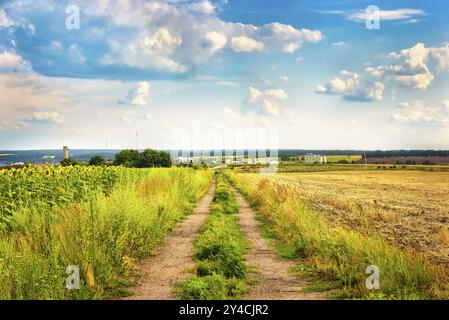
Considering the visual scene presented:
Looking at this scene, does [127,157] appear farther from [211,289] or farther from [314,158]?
[211,289]

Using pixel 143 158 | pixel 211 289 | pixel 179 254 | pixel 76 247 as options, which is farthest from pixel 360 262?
pixel 143 158

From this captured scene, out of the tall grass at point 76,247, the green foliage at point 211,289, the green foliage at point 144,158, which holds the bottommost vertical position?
the green foliage at point 211,289

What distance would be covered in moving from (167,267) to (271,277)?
2.27 meters

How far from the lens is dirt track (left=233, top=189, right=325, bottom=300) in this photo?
8219 millimetres

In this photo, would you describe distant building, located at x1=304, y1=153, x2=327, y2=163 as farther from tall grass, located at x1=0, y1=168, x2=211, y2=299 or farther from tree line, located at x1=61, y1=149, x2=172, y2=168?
tall grass, located at x1=0, y1=168, x2=211, y2=299

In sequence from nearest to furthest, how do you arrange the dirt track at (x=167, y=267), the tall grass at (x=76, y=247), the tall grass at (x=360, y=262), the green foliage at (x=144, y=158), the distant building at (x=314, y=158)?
the tall grass at (x=76, y=247) → the tall grass at (x=360, y=262) → the dirt track at (x=167, y=267) → the green foliage at (x=144, y=158) → the distant building at (x=314, y=158)

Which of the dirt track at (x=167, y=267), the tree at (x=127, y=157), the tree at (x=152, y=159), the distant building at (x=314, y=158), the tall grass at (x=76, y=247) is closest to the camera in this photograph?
Result: the tall grass at (x=76, y=247)

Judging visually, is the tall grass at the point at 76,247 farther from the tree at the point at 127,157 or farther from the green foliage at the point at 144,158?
the green foliage at the point at 144,158

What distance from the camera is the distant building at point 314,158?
126m

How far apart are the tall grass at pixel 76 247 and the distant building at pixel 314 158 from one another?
11520 centimetres

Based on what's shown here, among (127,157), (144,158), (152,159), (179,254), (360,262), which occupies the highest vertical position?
(127,157)

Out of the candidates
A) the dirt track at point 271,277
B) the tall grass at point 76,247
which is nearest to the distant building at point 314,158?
the dirt track at point 271,277

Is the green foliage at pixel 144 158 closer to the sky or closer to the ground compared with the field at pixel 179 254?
closer to the sky

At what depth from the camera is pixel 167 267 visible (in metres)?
10.5
